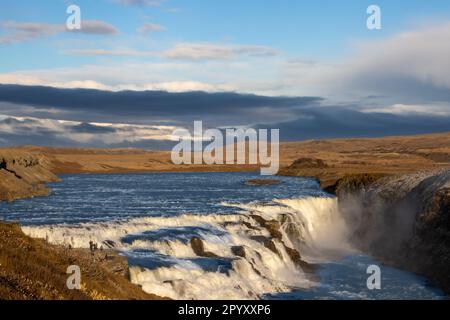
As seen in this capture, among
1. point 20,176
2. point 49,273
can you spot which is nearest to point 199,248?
point 49,273

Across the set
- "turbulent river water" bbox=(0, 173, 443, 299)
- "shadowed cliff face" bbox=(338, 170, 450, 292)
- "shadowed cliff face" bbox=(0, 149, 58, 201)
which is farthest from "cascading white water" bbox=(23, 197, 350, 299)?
"shadowed cliff face" bbox=(0, 149, 58, 201)

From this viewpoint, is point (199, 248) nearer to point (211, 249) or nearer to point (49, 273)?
point (211, 249)

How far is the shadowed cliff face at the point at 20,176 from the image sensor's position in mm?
66356

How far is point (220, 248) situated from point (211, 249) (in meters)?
0.93

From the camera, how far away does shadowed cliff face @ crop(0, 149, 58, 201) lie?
6636cm

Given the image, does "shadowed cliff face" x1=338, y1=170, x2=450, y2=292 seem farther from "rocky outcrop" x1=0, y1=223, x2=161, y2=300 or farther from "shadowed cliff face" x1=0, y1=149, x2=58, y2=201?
"shadowed cliff face" x1=0, y1=149, x2=58, y2=201

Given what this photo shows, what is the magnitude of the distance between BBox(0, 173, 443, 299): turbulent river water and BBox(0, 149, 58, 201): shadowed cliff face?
11307mm

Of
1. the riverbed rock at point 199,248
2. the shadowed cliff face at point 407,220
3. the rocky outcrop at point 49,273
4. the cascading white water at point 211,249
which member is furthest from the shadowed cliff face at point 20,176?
the rocky outcrop at point 49,273

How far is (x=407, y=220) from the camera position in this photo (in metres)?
48.9

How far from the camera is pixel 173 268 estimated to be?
2822 cm

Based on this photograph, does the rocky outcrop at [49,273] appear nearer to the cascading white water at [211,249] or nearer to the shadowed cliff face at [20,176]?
the cascading white water at [211,249]
